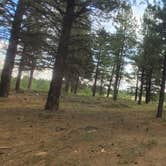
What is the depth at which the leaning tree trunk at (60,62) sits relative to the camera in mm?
13828

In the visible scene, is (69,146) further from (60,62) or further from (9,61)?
(9,61)

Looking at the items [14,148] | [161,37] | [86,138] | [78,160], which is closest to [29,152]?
[14,148]

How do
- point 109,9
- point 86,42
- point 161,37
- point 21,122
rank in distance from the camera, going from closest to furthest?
point 21,122, point 109,9, point 86,42, point 161,37

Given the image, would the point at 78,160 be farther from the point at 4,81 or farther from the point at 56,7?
the point at 4,81

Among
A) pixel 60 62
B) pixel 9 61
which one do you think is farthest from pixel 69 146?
pixel 9 61

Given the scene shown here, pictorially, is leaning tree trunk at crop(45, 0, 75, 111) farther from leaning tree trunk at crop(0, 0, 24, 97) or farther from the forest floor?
leaning tree trunk at crop(0, 0, 24, 97)

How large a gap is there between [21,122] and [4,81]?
276 inches

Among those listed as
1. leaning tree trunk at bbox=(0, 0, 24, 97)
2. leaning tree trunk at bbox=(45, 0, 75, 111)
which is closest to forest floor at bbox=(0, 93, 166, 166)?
leaning tree trunk at bbox=(45, 0, 75, 111)

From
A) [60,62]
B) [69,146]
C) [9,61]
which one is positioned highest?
[9,61]

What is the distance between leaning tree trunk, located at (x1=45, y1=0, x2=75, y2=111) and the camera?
13.8m

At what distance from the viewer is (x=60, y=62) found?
13883 millimetres

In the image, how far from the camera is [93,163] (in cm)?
621

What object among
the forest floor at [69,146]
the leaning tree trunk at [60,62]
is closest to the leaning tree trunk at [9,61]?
the leaning tree trunk at [60,62]

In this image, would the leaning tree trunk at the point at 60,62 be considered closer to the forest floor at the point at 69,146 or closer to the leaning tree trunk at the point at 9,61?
the forest floor at the point at 69,146
